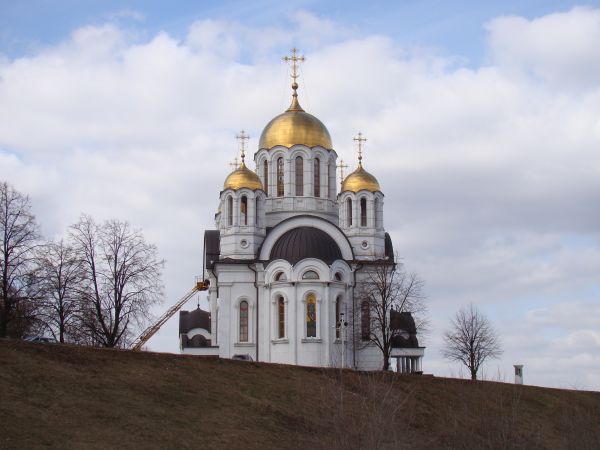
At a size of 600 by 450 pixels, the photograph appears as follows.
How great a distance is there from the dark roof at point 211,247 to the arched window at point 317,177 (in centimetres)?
600

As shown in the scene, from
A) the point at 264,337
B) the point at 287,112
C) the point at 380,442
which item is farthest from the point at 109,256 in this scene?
the point at 380,442

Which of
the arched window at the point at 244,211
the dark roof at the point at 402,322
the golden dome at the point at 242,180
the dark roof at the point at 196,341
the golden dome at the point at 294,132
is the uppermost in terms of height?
the golden dome at the point at 294,132

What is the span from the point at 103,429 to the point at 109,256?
738 inches

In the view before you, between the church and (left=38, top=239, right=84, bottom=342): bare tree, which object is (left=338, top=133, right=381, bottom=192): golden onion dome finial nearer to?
the church

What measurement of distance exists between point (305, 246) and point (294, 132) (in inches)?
332

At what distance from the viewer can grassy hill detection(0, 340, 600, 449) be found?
23.9 metres

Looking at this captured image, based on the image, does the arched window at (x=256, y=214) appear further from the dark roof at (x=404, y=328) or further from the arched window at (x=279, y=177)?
the dark roof at (x=404, y=328)

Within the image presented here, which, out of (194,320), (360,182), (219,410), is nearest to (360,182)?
(360,182)

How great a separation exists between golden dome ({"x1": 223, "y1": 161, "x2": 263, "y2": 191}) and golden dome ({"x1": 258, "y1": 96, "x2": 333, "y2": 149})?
3.31m

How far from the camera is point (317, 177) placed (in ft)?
178

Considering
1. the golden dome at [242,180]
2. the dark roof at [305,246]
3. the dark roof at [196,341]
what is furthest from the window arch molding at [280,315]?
the golden dome at [242,180]

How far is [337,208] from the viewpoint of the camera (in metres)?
54.2

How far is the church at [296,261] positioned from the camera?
157 feet

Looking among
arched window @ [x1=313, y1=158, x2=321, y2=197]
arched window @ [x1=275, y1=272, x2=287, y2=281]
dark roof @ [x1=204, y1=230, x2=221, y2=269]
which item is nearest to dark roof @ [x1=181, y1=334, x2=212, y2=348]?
dark roof @ [x1=204, y1=230, x2=221, y2=269]
